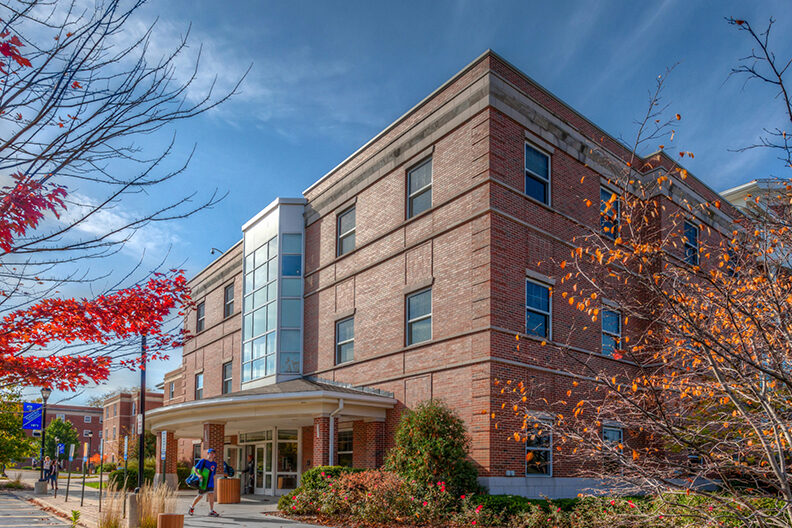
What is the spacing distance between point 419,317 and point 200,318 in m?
21.1

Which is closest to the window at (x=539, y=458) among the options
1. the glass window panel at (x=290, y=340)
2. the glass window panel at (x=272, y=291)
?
the glass window panel at (x=290, y=340)

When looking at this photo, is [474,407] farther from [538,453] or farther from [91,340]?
[91,340]

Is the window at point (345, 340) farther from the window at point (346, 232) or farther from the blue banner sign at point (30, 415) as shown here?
the blue banner sign at point (30, 415)

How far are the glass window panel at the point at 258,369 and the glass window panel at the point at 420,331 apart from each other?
948 centimetres

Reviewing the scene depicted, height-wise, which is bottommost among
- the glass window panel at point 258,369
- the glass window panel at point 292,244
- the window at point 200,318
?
the glass window panel at point 258,369

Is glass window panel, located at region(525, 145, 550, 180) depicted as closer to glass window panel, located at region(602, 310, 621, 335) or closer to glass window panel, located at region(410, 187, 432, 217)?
glass window panel, located at region(410, 187, 432, 217)

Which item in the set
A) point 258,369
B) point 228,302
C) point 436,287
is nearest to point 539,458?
point 436,287

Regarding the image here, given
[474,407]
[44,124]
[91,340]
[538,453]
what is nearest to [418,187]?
[474,407]

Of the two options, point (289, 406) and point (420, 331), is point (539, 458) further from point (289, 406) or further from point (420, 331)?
point (289, 406)

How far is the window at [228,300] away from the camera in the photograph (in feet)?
112

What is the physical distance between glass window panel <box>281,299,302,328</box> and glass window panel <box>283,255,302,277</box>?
109cm

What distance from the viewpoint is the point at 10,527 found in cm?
1675

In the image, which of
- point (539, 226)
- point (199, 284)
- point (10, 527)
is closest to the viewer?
point (10, 527)

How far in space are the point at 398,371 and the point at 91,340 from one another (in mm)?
12843
